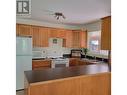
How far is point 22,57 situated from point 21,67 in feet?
1.03

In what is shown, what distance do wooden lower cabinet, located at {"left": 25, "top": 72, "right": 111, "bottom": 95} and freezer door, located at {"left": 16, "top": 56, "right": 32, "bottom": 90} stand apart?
1.99 metres

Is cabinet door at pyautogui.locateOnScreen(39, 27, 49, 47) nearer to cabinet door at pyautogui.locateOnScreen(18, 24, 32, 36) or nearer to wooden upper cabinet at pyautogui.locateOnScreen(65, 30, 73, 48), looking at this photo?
cabinet door at pyautogui.locateOnScreen(18, 24, 32, 36)

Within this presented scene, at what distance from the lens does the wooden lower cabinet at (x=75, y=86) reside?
1.91 metres

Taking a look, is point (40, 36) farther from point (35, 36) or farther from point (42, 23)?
point (42, 23)

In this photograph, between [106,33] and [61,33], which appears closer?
[106,33]

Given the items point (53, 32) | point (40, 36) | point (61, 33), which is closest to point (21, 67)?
point (40, 36)

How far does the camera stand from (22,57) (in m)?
4.07

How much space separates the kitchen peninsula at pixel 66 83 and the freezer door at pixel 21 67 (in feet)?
5.66

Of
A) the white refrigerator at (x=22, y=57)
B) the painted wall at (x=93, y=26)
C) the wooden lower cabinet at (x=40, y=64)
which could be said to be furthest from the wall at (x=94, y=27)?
the white refrigerator at (x=22, y=57)

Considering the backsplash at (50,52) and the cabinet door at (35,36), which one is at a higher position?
the cabinet door at (35,36)

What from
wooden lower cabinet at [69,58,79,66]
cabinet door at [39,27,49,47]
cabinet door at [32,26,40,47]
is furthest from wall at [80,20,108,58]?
cabinet door at [32,26,40,47]

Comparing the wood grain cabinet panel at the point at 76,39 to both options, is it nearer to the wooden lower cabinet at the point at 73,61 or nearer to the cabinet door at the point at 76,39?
the cabinet door at the point at 76,39
